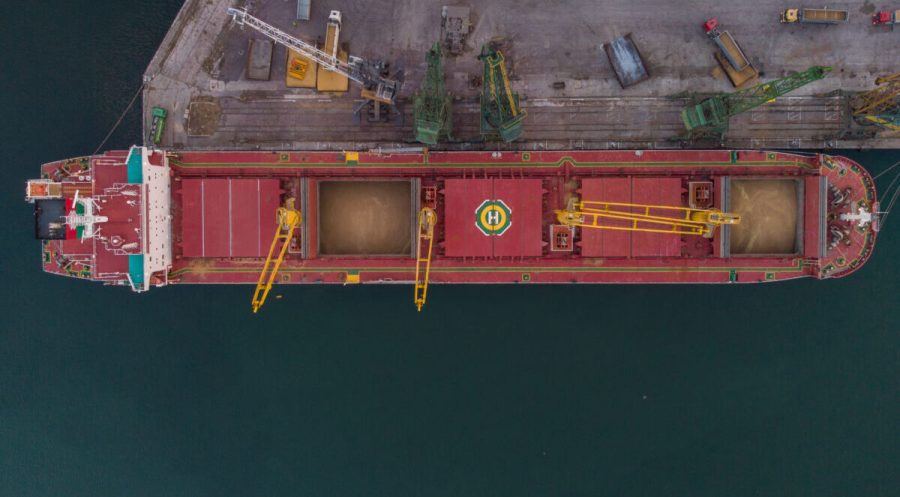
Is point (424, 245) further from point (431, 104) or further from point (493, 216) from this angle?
point (431, 104)

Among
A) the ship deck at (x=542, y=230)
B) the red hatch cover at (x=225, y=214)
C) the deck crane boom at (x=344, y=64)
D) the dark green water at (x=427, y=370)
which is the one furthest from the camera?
the dark green water at (x=427, y=370)

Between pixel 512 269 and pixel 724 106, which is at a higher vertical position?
pixel 724 106

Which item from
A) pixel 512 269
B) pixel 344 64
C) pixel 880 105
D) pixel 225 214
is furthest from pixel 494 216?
pixel 880 105

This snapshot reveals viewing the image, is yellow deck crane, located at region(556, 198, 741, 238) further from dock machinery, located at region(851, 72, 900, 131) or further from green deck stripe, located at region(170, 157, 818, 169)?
dock machinery, located at region(851, 72, 900, 131)

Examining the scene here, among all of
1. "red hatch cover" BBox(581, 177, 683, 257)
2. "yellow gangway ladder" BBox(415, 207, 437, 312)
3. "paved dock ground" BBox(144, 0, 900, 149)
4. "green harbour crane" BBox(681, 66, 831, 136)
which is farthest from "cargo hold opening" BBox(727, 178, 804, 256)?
"yellow gangway ladder" BBox(415, 207, 437, 312)

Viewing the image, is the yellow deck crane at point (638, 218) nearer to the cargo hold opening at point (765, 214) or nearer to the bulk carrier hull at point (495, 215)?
Result: the bulk carrier hull at point (495, 215)

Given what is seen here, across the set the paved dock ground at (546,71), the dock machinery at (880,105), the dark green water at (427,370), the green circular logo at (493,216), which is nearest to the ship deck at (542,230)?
the green circular logo at (493,216)
